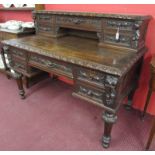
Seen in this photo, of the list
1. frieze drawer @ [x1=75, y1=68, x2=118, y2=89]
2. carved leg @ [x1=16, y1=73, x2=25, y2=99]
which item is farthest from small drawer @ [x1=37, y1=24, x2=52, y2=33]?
frieze drawer @ [x1=75, y1=68, x2=118, y2=89]

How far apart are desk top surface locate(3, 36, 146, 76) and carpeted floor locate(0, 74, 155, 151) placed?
0.71 m

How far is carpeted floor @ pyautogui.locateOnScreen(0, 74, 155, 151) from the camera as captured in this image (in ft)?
4.25

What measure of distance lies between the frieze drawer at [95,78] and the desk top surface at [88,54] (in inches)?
2.0

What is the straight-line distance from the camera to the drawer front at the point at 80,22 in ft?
4.24

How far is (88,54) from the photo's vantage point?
1.12m

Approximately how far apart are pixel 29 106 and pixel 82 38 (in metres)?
0.95

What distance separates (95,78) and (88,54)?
0.20 metres

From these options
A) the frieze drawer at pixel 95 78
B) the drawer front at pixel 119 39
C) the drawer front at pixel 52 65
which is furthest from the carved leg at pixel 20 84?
the drawer front at pixel 119 39

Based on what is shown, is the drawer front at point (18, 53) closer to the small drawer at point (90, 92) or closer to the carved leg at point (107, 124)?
the small drawer at point (90, 92)

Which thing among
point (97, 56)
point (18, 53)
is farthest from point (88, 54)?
point (18, 53)

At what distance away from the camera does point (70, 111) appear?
1.67 m

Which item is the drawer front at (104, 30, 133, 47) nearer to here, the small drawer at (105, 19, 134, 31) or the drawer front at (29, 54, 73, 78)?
the small drawer at (105, 19, 134, 31)

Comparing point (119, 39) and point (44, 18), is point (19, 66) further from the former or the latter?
point (119, 39)
